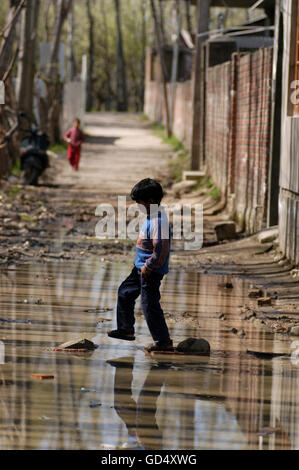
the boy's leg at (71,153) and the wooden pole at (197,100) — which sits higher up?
the wooden pole at (197,100)

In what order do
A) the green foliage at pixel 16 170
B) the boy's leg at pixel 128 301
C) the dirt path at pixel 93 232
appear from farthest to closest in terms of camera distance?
the green foliage at pixel 16 170
the dirt path at pixel 93 232
the boy's leg at pixel 128 301

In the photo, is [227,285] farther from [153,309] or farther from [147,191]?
[147,191]

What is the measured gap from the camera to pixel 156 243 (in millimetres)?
6629

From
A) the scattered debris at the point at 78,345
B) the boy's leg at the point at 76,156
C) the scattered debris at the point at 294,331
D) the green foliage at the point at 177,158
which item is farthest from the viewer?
the green foliage at the point at 177,158

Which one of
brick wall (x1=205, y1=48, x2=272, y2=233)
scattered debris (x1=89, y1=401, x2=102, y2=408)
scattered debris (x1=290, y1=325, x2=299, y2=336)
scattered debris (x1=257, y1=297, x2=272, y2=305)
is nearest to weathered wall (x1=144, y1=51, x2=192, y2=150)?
brick wall (x1=205, y1=48, x2=272, y2=233)

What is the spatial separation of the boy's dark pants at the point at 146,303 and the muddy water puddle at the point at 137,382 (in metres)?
0.19

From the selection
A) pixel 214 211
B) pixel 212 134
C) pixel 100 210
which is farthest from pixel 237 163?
pixel 212 134

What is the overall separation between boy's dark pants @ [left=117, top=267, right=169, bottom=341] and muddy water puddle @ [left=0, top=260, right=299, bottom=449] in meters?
0.19

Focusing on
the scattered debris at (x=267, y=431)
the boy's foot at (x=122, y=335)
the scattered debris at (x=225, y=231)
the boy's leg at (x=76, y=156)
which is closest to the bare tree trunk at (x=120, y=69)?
the boy's leg at (x=76, y=156)

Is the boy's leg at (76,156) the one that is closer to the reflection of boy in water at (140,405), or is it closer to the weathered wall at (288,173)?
the weathered wall at (288,173)

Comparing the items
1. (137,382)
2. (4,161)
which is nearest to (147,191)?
(137,382)

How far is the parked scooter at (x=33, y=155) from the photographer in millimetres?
19609

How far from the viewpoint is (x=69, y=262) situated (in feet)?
35.6
